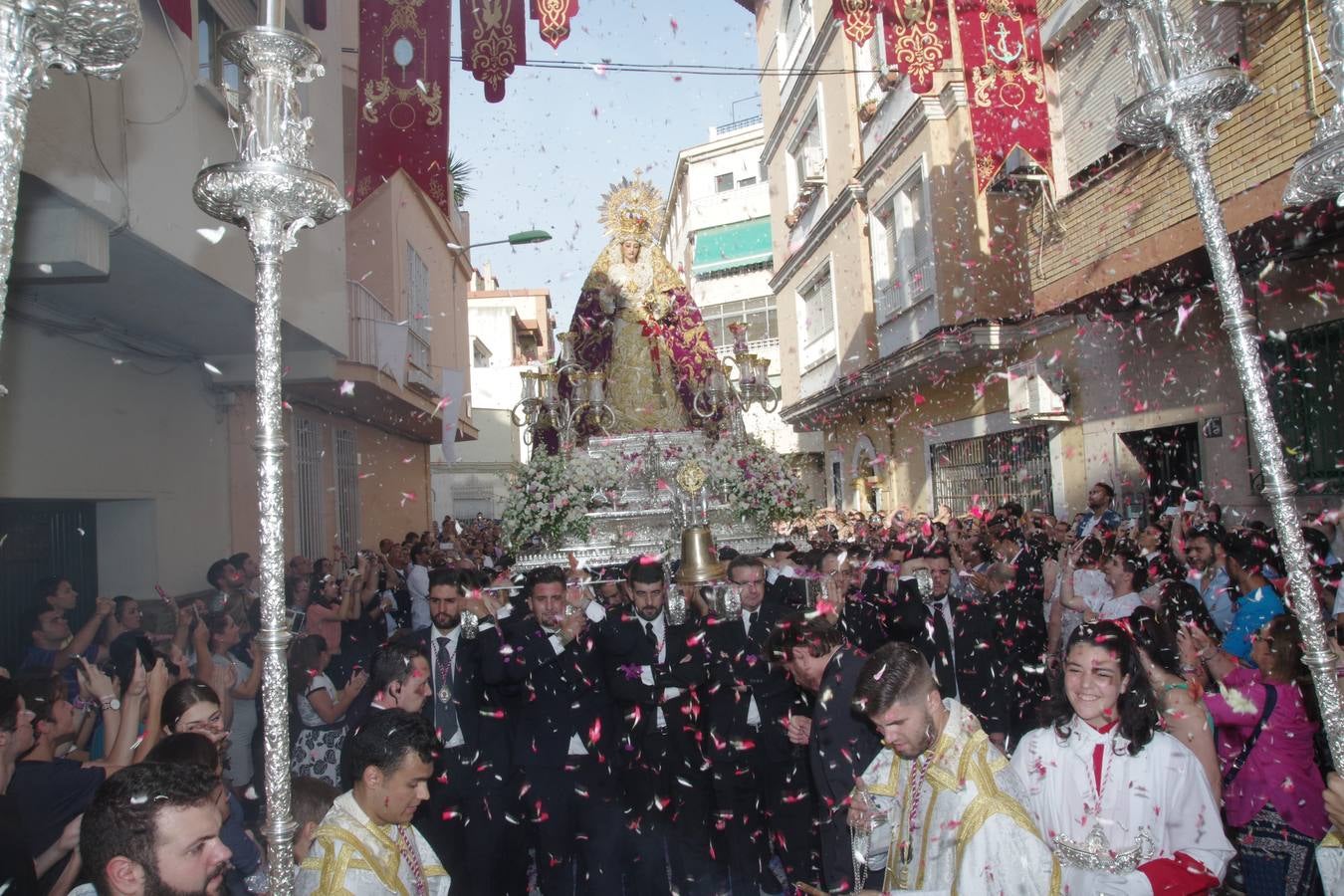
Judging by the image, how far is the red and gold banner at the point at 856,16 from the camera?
9289 millimetres

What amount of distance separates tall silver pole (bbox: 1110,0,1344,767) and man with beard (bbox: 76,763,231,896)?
9.87ft

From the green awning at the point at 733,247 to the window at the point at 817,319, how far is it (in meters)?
11.6

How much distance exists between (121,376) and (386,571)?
358cm

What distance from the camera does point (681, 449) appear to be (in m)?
10.7

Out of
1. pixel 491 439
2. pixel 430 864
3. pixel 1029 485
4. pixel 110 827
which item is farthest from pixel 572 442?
pixel 491 439

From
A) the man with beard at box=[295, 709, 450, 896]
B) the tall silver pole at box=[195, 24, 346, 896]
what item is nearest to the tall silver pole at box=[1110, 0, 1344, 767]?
the tall silver pole at box=[195, 24, 346, 896]

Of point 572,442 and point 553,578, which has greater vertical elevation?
point 572,442

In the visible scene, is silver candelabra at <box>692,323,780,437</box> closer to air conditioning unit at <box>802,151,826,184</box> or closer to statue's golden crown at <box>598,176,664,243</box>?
statue's golden crown at <box>598,176,664,243</box>

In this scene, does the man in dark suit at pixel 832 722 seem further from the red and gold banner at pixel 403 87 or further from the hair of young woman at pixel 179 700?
the red and gold banner at pixel 403 87

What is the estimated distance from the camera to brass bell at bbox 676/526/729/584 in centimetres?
691

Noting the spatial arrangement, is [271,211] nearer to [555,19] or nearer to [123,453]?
[555,19]

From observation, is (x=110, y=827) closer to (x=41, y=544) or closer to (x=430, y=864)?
(x=430, y=864)

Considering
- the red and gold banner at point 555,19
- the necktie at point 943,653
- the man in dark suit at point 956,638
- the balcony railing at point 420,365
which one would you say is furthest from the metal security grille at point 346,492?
A: the necktie at point 943,653

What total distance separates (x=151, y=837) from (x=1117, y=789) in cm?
271
